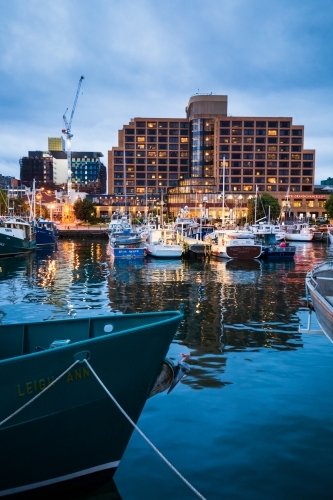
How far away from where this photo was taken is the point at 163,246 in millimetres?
53031

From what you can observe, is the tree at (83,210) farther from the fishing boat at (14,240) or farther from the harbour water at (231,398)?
the harbour water at (231,398)

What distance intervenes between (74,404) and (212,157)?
547 feet

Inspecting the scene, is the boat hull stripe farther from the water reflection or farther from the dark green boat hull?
the dark green boat hull

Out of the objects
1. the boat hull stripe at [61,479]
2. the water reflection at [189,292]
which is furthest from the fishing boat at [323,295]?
the boat hull stripe at [61,479]

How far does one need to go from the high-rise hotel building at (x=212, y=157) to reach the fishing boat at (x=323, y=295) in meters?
138

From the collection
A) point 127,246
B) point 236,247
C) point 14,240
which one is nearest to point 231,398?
point 236,247

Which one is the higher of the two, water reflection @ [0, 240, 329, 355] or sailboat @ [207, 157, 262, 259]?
sailboat @ [207, 157, 262, 259]

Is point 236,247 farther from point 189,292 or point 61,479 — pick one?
point 61,479

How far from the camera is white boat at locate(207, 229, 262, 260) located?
174 feet

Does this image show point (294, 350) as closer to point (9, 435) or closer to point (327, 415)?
point (327, 415)

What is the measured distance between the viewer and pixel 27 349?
9.84 m

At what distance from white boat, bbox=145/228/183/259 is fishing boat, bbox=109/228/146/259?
4.31 ft

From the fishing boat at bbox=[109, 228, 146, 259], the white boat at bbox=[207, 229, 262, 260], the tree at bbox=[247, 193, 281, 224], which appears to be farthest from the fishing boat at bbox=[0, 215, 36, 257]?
the tree at bbox=[247, 193, 281, 224]

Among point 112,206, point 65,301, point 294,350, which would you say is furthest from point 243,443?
point 112,206
